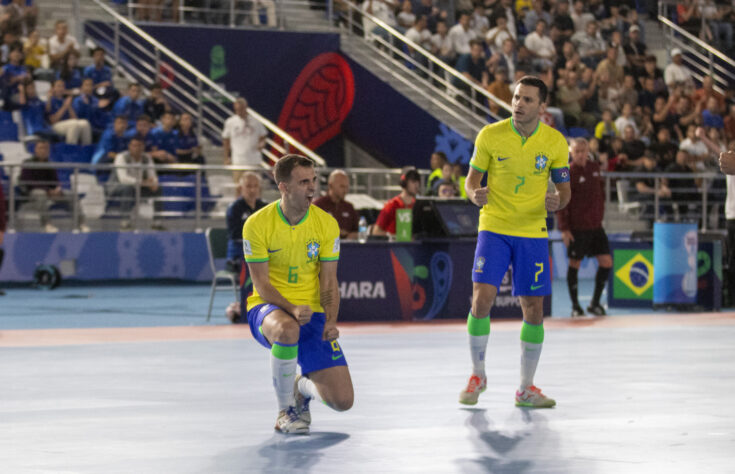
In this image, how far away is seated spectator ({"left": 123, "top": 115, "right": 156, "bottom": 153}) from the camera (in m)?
21.7

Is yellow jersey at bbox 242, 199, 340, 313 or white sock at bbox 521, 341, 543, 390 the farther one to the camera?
white sock at bbox 521, 341, 543, 390

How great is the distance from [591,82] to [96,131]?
36.2ft

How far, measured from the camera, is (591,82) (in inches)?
1102

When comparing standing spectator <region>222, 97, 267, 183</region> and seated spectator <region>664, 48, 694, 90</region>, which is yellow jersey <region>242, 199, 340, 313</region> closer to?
standing spectator <region>222, 97, 267, 183</region>

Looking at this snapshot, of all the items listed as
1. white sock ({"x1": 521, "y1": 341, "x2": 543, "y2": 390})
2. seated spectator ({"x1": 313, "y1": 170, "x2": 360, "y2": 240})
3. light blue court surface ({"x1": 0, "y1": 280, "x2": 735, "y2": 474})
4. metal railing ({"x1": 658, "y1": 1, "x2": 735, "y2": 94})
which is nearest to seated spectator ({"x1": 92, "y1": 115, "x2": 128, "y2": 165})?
seated spectator ({"x1": 313, "y1": 170, "x2": 360, "y2": 240})

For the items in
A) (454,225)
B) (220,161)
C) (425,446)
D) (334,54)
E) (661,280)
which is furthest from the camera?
(334,54)

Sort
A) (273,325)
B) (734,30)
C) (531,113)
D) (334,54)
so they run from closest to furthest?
1. (273,325)
2. (531,113)
3. (334,54)
4. (734,30)

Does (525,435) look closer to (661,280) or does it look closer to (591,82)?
(661,280)

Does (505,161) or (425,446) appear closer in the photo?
(425,446)

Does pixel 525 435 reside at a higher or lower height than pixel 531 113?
lower

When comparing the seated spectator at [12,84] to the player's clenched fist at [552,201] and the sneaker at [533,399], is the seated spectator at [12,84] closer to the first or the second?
the player's clenched fist at [552,201]

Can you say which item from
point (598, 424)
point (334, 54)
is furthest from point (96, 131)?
point (598, 424)

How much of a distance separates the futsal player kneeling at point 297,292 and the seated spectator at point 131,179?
13.7 metres

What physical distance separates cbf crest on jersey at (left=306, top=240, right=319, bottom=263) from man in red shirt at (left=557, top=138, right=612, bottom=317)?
8.90 m
